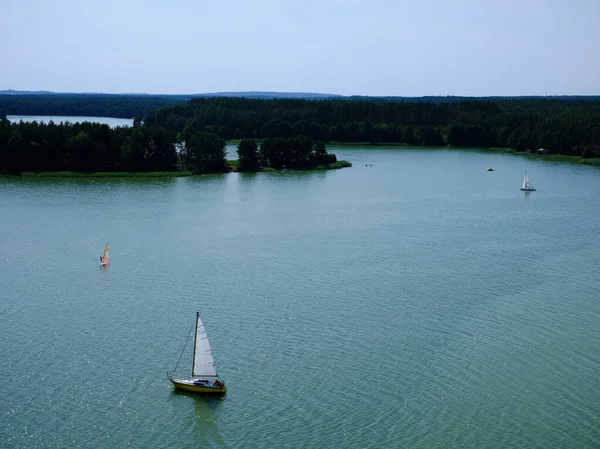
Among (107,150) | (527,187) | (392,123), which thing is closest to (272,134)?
(392,123)

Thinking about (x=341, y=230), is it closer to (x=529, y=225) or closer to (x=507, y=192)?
(x=529, y=225)

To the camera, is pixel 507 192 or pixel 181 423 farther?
pixel 507 192

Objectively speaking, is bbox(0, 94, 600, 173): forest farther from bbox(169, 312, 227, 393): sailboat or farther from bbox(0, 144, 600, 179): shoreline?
bbox(169, 312, 227, 393): sailboat

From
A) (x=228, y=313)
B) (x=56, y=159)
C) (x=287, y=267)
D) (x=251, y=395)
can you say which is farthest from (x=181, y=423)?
(x=56, y=159)

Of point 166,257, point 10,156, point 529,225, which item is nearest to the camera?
point 166,257

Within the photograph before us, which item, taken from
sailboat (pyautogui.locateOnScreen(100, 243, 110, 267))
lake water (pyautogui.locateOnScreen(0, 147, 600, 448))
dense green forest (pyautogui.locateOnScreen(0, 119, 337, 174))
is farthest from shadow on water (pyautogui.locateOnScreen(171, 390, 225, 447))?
dense green forest (pyautogui.locateOnScreen(0, 119, 337, 174))
